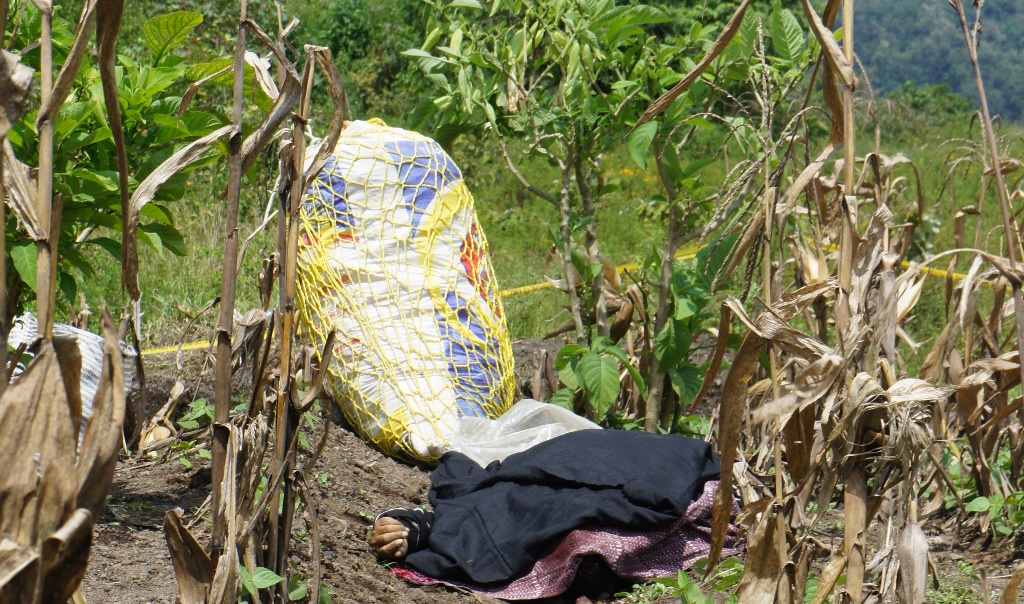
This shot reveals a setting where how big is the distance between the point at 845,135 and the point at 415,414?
2.12 meters

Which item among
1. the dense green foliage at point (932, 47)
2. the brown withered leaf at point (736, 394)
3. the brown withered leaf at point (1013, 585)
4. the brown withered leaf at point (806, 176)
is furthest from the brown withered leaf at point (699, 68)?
the dense green foliage at point (932, 47)

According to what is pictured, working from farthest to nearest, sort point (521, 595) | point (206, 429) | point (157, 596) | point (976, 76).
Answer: point (206, 429) < point (521, 595) < point (157, 596) < point (976, 76)

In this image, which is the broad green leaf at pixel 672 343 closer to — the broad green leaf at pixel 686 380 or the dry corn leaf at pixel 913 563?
the broad green leaf at pixel 686 380

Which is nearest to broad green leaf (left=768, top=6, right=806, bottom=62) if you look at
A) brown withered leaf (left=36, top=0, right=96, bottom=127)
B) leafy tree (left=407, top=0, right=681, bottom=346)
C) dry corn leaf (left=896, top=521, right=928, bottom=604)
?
leafy tree (left=407, top=0, right=681, bottom=346)

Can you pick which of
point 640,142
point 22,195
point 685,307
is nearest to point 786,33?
point 640,142

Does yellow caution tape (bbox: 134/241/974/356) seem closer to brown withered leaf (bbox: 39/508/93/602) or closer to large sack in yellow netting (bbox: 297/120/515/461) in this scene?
large sack in yellow netting (bbox: 297/120/515/461)

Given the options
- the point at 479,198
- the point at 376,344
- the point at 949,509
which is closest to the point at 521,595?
the point at 376,344

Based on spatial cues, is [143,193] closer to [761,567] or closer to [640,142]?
[761,567]

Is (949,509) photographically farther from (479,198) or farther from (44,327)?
(479,198)

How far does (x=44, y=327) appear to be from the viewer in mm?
891

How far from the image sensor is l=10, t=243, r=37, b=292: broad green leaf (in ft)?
6.01

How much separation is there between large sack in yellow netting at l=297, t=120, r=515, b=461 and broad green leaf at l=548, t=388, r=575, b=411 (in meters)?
0.19

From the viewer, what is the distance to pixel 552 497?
2.61 metres

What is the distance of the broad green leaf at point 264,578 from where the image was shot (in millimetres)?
1406
